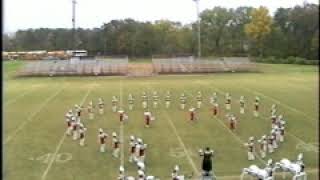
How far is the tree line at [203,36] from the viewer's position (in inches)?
2625

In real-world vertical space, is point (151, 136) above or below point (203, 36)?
below

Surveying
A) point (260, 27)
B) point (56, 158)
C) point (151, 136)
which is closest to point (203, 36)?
point (260, 27)

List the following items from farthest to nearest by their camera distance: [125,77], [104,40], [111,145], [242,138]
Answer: [104,40]
[125,77]
[242,138]
[111,145]

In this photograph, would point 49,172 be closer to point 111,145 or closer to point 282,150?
point 111,145

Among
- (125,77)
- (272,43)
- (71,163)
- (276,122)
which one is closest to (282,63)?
(272,43)

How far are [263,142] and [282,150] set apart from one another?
31.0 inches

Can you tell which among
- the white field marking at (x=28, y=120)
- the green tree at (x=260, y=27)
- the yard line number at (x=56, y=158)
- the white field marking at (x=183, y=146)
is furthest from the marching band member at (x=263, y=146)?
the green tree at (x=260, y=27)

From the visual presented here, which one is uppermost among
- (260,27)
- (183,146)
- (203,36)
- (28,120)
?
(260,27)

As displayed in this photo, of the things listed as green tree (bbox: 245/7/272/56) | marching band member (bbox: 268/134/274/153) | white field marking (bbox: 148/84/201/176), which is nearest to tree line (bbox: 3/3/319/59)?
green tree (bbox: 245/7/272/56)

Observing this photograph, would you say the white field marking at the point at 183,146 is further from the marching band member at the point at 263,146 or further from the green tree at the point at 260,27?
the green tree at the point at 260,27

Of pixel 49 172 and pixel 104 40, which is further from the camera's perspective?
pixel 104 40

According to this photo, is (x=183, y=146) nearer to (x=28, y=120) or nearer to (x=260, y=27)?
(x=28, y=120)

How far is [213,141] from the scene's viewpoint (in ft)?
49.5

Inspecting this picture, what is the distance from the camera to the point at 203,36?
76.4 meters
